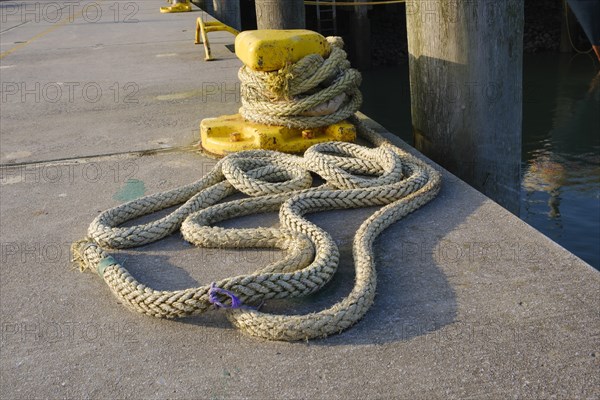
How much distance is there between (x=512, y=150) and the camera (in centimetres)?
323

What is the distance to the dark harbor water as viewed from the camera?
6.31 metres

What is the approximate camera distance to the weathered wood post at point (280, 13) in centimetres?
595

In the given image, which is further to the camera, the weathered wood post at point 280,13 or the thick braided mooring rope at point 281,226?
the weathered wood post at point 280,13

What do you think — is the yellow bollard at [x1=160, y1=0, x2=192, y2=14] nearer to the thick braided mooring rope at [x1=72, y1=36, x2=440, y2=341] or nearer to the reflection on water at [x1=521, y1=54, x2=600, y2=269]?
the reflection on water at [x1=521, y1=54, x2=600, y2=269]

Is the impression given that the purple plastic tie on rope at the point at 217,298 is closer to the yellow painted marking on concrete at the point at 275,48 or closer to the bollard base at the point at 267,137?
the bollard base at the point at 267,137

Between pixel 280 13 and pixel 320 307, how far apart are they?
4.49 m

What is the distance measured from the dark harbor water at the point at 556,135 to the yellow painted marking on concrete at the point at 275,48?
3.50 m

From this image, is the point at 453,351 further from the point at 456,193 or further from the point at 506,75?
the point at 506,75

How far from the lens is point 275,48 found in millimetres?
3076

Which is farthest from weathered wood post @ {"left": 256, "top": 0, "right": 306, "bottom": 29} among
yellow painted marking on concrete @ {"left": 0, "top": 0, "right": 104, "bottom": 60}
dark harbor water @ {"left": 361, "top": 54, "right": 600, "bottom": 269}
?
yellow painted marking on concrete @ {"left": 0, "top": 0, "right": 104, "bottom": 60}

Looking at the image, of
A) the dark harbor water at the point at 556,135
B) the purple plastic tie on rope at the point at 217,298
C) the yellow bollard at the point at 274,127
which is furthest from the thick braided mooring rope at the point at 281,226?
the dark harbor water at the point at 556,135

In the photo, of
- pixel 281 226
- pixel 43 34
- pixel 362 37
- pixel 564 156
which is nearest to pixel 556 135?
pixel 564 156

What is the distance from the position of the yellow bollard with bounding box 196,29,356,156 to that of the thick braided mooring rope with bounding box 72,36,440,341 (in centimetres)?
10

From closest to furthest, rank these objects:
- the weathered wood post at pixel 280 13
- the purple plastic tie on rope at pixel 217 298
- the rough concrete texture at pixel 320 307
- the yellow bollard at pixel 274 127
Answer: the rough concrete texture at pixel 320 307 < the purple plastic tie on rope at pixel 217 298 < the yellow bollard at pixel 274 127 < the weathered wood post at pixel 280 13
